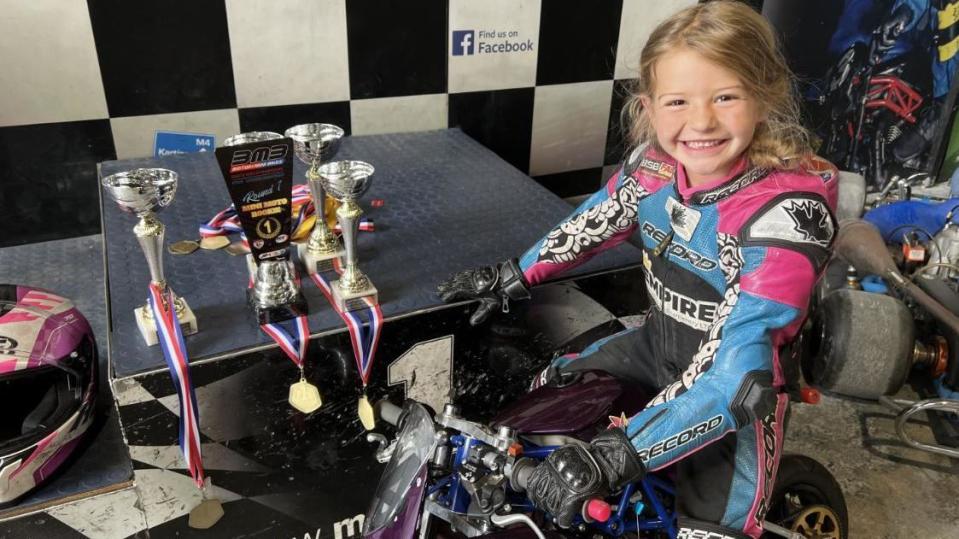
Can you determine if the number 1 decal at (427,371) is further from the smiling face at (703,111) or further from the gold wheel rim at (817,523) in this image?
the gold wheel rim at (817,523)

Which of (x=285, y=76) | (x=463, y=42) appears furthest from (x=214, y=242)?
(x=463, y=42)

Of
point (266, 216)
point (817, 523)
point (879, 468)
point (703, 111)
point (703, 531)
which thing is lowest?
point (879, 468)

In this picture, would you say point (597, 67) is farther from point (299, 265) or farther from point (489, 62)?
point (299, 265)

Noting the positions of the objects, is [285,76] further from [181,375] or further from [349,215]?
[181,375]

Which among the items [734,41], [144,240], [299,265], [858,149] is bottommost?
[858,149]

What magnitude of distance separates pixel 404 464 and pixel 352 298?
1.29ft

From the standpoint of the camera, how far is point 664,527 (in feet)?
3.63

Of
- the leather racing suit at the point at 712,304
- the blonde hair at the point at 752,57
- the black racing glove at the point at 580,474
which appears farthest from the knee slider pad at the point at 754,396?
the blonde hair at the point at 752,57

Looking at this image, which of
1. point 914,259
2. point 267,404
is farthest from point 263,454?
point 914,259

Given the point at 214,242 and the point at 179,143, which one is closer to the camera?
the point at 214,242

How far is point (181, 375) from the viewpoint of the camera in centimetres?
107

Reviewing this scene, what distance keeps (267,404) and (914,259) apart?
1.86m

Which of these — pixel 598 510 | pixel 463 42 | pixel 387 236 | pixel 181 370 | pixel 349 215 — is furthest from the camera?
pixel 463 42

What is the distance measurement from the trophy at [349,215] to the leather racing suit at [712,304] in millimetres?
311
